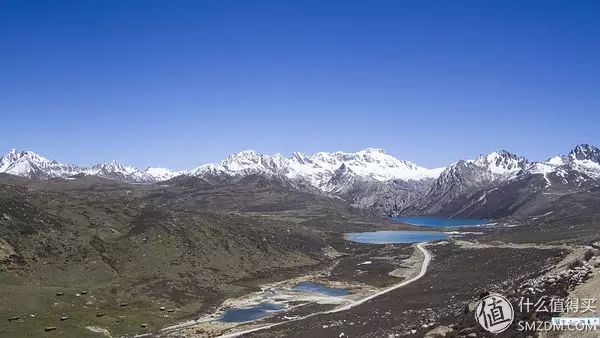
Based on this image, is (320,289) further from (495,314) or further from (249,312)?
→ (495,314)

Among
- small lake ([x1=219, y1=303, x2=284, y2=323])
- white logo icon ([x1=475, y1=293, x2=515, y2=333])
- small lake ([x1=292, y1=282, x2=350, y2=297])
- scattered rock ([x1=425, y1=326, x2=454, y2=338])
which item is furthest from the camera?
small lake ([x1=292, y1=282, x2=350, y2=297])

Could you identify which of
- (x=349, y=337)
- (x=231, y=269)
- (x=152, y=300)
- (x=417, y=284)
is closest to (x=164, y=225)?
(x=231, y=269)

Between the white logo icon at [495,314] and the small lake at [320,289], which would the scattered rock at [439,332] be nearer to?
the white logo icon at [495,314]

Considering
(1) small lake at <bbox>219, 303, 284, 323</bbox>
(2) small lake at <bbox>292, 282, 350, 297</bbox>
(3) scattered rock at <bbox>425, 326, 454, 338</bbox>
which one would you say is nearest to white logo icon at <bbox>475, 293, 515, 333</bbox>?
(3) scattered rock at <bbox>425, 326, 454, 338</bbox>

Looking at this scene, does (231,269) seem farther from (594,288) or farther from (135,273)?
(594,288)

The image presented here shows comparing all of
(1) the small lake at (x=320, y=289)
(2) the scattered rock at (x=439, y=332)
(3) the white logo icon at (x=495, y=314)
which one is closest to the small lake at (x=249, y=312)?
(1) the small lake at (x=320, y=289)

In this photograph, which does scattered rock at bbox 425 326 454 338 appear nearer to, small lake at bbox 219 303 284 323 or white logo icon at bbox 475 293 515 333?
white logo icon at bbox 475 293 515 333

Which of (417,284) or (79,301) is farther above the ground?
(79,301)
